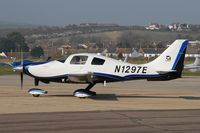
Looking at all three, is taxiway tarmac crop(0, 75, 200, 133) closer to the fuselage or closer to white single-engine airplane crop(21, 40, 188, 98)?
white single-engine airplane crop(21, 40, 188, 98)

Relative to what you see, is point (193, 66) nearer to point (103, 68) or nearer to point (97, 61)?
point (103, 68)

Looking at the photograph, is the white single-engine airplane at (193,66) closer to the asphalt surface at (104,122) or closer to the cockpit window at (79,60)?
the cockpit window at (79,60)

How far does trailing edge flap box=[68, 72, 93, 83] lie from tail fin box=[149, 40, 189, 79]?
9.40ft

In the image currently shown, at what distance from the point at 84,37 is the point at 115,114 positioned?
589 ft

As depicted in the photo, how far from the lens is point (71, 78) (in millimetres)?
20688

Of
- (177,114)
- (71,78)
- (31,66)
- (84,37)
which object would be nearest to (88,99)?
(71,78)

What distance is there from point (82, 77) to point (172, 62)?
4032 mm

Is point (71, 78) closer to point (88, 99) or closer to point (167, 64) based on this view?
point (88, 99)

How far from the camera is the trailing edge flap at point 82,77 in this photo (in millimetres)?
20156

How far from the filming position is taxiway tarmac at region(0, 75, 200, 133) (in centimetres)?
1220

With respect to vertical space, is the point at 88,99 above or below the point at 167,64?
below

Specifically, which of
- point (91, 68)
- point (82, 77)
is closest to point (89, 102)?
point (82, 77)

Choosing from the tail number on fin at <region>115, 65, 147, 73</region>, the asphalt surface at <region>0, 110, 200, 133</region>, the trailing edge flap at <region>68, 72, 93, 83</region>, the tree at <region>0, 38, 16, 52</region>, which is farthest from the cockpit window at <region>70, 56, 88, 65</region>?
the tree at <region>0, 38, 16, 52</region>

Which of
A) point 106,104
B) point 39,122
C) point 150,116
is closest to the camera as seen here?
point 39,122
